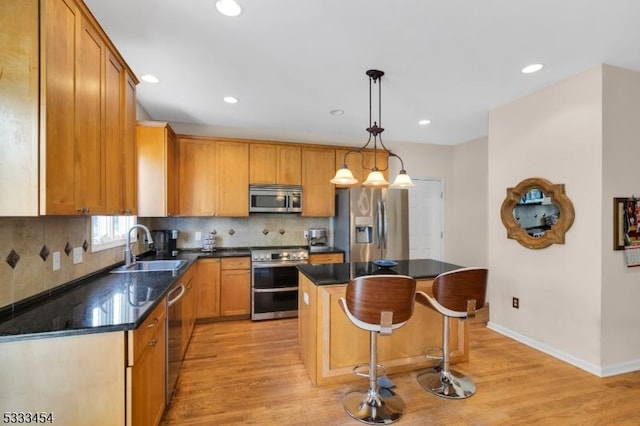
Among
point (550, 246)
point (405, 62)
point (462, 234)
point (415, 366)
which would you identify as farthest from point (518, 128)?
point (415, 366)

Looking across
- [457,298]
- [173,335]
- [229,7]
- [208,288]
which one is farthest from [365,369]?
[229,7]

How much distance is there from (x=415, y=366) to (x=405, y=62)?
270cm

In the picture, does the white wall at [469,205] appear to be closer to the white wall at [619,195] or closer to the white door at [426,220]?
the white door at [426,220]

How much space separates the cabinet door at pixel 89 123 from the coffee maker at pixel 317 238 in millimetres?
3054

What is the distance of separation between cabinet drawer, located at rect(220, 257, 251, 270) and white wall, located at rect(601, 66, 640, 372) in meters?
3.74

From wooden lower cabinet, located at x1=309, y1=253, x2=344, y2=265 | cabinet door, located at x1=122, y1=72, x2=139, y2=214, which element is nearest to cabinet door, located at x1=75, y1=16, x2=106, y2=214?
cabinet door, located at x1=122, y1=72, x2=139, y2=214

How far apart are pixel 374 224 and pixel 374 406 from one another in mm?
2531

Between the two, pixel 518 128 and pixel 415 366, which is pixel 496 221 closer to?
pixel 518 128

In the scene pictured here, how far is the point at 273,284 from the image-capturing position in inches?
154

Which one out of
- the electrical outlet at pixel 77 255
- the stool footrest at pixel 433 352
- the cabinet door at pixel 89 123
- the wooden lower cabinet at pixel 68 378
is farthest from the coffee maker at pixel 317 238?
the wooden lower cabinet at pixel 68 378

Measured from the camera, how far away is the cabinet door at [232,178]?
4.07 meters

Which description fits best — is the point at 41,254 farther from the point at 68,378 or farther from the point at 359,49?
the point at 359,49

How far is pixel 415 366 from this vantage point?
103 inches

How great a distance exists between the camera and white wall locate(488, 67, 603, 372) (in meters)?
2.59
